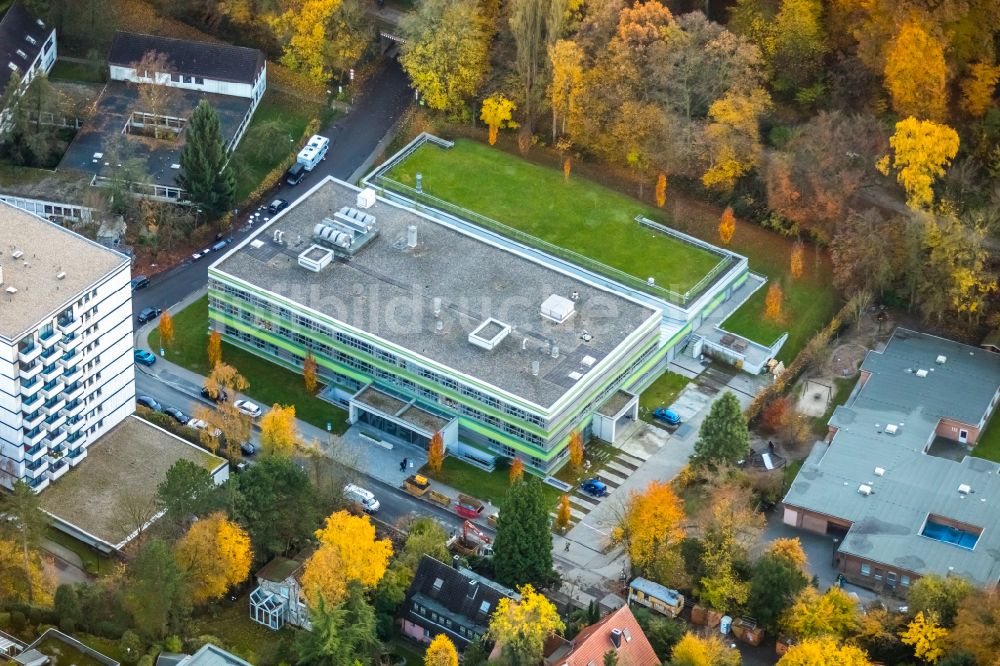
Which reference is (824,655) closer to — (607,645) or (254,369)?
(607,645)

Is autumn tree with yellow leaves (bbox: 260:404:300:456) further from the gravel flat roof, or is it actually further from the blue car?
the blue car

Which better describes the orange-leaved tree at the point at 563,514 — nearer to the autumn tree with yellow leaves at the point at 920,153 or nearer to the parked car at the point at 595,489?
the parked car at the point at 595,489

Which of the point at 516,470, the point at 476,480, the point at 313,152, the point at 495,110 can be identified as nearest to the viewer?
the point at 516,470

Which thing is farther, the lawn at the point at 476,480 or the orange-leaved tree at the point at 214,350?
the orange-leaved tree at the point at 214,350

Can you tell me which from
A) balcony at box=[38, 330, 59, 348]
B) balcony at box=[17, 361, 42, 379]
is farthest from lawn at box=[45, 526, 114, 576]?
balcony at box=[38, 330, 59, 348]

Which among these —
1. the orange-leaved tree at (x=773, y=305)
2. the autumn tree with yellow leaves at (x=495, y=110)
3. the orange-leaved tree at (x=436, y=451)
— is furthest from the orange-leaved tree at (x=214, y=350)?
the orange-leaved tree at (x=773, y=305)

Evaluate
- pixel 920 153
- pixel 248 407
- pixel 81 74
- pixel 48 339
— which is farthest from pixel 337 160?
pixel 920 153
